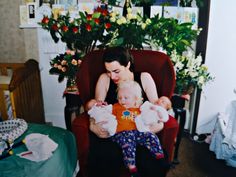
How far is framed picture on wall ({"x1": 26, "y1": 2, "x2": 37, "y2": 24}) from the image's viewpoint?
2.43 meters

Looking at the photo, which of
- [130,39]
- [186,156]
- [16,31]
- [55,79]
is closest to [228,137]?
[186,156]

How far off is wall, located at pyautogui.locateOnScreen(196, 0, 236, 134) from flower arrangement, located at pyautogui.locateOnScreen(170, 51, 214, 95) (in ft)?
1.68

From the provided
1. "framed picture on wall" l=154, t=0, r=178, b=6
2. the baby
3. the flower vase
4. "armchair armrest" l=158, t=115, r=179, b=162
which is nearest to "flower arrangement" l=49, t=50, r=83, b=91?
the flower vase

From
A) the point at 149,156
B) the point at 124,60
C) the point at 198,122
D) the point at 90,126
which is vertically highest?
the point at 124,60

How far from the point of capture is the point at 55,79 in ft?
8.68

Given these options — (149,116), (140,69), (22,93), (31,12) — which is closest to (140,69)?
(140,69)

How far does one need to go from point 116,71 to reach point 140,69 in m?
0.30

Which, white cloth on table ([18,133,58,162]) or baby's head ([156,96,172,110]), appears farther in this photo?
baby's head ([156,96,172,110])

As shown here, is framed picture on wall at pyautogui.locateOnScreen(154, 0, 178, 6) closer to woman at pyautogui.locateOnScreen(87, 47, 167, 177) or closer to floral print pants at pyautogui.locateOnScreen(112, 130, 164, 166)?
woman at pyautogui.locateOnScreen(87, 47, 167, 177)

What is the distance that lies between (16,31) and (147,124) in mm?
1846

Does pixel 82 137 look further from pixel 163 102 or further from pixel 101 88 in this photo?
pixel 163 102

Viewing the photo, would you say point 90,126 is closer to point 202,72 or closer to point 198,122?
point 202,72

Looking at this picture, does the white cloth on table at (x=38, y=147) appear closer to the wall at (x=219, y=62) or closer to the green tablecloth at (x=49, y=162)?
the green tablecloth at (x=49, y=162)

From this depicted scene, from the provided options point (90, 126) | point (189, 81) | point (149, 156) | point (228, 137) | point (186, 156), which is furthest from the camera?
point (186, 156)
